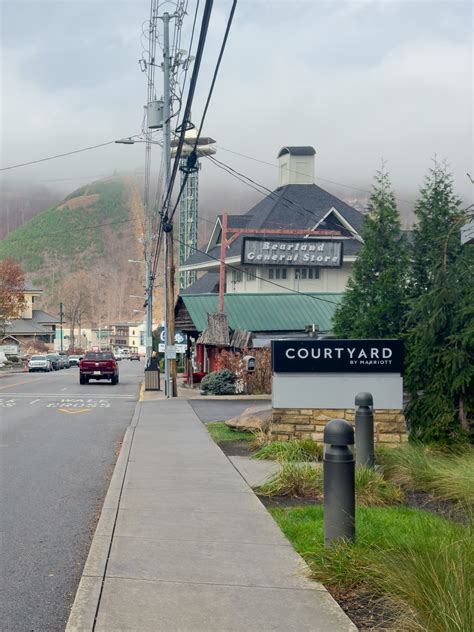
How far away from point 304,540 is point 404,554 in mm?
1638

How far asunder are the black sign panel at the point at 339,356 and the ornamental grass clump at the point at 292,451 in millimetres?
1625

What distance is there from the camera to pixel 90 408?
25.1 m

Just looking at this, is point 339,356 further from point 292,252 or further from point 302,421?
point 292,252

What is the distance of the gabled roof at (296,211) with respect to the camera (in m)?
47.0

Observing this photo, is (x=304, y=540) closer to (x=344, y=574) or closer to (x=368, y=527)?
(x=368, y=527)

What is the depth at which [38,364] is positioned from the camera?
69062 millimetres

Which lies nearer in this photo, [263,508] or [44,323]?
[263,508]

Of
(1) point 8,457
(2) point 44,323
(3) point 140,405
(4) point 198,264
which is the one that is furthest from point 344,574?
(2) point 44,323

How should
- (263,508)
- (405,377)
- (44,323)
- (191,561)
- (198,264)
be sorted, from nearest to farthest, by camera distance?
(191,561) < (263,508) < (405,377) < (198,264) < (44,323)

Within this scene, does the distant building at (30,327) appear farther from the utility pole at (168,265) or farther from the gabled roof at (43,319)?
the utility pole at (168,265)

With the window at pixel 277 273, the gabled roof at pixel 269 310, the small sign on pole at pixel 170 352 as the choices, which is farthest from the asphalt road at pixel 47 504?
the window at pixel 277 273

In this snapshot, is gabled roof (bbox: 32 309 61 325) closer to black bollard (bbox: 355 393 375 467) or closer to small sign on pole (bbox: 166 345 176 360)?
small sign on pole (bbox: 166 345 176 360)

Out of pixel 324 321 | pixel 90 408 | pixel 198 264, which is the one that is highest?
pixel 198 264

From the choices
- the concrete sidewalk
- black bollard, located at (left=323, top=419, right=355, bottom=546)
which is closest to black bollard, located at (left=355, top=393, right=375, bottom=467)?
the concrete sidewalk
